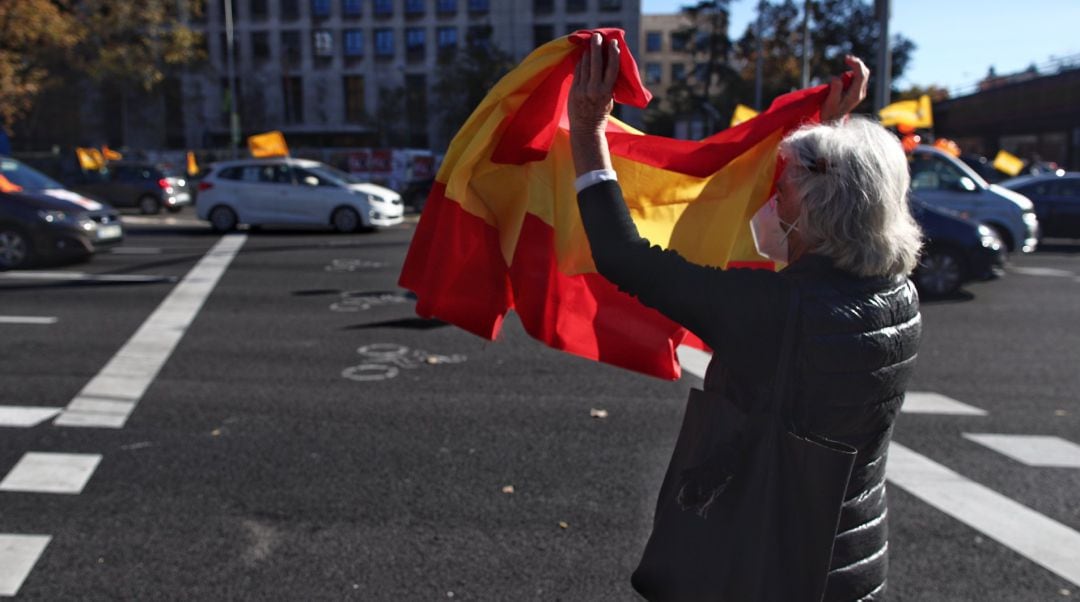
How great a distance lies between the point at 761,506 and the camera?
195cm

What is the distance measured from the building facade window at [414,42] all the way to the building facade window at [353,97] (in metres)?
4.38

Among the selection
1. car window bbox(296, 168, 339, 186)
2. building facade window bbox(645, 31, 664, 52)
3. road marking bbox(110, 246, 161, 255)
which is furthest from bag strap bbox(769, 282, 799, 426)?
building facade window bbox(645, 31, 664, 52)

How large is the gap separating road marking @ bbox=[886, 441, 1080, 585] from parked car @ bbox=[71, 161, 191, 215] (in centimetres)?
2560

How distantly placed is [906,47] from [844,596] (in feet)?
212

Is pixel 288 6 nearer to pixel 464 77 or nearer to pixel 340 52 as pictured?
pixel 340 52

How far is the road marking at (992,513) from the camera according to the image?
13.8 feet

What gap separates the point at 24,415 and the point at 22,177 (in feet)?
32.9

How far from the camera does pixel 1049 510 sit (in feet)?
15.6

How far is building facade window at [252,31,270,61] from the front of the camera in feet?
229

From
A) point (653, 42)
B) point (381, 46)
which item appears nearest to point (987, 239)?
point (381, 46)

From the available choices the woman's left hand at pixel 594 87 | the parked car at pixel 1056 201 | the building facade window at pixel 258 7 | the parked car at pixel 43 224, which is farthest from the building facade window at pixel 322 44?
the woman's left hand at pixel 594 87

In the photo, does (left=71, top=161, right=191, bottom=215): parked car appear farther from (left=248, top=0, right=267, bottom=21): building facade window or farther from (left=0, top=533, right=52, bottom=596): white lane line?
(left=248, top=0, right=267, bottom=21): building facade window

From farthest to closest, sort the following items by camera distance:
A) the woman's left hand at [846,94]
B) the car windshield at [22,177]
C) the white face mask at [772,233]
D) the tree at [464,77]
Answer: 1. the tree at [464,77]
2. the car windshield at [22,177]
3. the woman's left hand at [846,94]
4. the white face mask at [772,233]

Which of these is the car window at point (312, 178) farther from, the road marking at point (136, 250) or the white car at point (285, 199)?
the road marking at point (136, 250)
